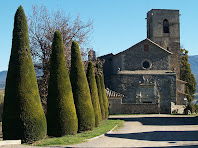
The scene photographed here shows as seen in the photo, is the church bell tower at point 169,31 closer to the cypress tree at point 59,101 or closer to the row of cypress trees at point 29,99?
the row of cypress trees at point 29,99

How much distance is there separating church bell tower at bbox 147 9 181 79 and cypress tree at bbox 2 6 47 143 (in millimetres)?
36447

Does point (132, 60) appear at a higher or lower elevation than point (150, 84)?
higher

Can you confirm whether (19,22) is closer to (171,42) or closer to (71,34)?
(71,34)

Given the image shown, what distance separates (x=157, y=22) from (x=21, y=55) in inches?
1470

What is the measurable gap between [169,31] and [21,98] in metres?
38.6

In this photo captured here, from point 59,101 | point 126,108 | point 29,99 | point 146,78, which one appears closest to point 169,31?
point 146,78

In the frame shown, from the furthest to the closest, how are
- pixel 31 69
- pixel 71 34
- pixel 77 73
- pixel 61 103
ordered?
pixel 71 34 < pixel 77 73 < pixel 61 103 < pixel 31 69

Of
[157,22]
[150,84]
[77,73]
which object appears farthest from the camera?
[157,22]

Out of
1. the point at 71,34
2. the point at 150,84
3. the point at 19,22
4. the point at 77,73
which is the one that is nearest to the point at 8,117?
the point at 19,22

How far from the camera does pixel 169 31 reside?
48.5 metres

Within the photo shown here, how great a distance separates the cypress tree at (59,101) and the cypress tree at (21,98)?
141 cm

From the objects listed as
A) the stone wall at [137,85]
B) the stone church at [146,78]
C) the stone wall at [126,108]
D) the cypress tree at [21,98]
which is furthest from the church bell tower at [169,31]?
the cypress tree at [21,98]

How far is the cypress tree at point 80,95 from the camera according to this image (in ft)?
58.7

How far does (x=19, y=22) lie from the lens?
14266mm
